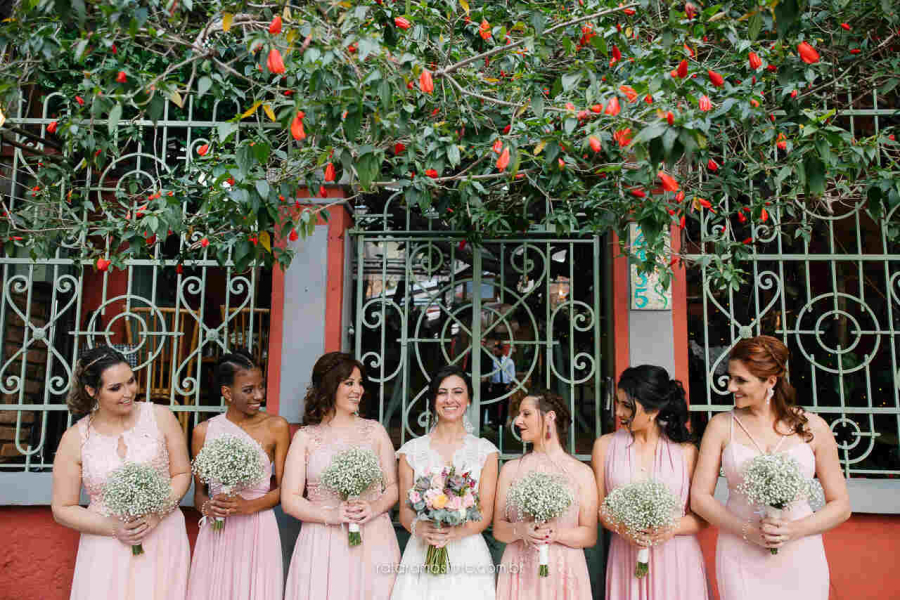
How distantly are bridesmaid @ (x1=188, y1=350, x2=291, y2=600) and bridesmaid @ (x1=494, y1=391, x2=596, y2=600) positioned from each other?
1386mm

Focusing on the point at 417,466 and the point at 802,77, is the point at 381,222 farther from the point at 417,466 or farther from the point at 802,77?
the point at 802,77

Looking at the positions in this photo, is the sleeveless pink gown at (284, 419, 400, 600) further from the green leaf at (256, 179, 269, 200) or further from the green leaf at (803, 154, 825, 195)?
the green leaf at (803, 154, 825, 195)

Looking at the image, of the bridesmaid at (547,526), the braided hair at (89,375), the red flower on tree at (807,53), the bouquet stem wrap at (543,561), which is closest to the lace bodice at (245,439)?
the braided hair at (89,375)

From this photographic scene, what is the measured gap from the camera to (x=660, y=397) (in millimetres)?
3996

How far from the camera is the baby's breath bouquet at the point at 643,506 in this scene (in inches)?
139

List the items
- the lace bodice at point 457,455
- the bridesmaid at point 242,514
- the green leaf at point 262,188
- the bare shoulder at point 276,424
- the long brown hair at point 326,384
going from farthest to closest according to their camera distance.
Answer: the bare shoulder at point 276,424, the long brown hair at point 326,384, the bridesmaid at point 242,514, the lace bodice at point 457,455, the green leaf at point 262,188

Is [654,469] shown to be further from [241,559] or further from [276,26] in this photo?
[276,26]

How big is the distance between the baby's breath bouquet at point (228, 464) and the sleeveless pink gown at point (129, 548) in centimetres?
34

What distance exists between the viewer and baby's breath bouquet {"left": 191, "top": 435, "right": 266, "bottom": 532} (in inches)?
154

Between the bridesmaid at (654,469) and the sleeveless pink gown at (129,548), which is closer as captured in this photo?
the bridesmaid at (654,469)

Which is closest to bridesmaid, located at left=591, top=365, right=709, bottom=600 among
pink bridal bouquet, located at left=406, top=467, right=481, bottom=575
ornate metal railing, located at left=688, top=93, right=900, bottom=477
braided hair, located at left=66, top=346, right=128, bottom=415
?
pink bridal bouquet, located at left=406, top=467, right=481, bottom=575

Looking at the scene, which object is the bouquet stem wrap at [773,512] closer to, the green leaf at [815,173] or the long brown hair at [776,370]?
the long brown hair at [776,370]

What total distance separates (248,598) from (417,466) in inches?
50.5

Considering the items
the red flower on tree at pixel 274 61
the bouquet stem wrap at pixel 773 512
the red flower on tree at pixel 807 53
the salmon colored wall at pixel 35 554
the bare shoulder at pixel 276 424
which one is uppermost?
the red flower on tree at pixel 807 53
